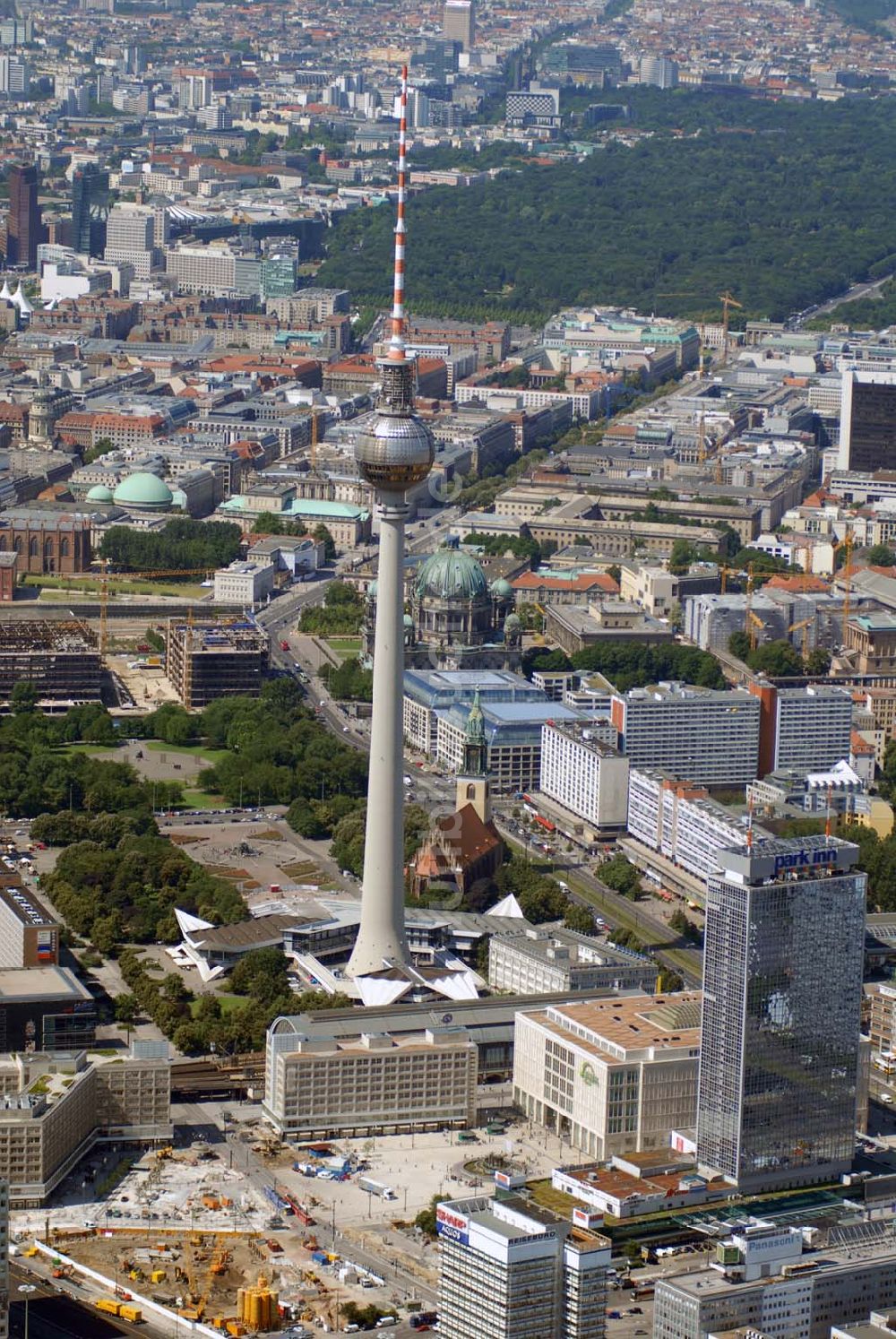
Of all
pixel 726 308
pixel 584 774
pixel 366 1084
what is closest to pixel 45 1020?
pixel 366 1084

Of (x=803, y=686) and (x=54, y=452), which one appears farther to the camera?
(x=54, y=452)

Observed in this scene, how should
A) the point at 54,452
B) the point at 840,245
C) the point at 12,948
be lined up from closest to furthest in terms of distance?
the point at 12,948 < the point at 54,452 < the point at 840,245

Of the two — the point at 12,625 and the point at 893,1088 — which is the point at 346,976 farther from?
the point at 12,625

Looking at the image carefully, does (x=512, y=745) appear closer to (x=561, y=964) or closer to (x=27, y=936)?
(x=561, y=964)

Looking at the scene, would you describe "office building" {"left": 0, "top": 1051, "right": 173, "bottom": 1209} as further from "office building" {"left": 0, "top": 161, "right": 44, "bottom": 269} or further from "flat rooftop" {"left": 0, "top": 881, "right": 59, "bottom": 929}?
"office building" {"left": 0, "top": 161, "right": 44, "bottom": 269}

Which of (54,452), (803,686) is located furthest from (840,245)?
(803,686)

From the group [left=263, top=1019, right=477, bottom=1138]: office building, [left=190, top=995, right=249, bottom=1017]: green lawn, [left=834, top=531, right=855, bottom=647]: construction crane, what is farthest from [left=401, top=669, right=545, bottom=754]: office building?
[left=263, top=1019, right=477, bottom=1138]: office building

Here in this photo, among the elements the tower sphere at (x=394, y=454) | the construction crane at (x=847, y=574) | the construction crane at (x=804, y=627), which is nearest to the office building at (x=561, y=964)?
the tower sphere at (x=394, y=454)

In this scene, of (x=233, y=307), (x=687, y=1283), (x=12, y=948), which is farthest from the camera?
(x=233, y=307)
